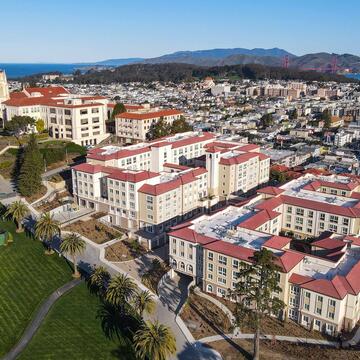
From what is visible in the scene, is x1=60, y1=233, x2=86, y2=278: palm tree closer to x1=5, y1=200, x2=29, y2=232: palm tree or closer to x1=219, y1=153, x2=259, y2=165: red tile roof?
x1=5, y1=200, x2=29, y2=232: palm tree

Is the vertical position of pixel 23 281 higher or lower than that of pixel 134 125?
lower

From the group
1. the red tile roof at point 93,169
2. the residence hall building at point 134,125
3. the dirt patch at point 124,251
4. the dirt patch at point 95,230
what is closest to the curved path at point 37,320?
the dirt patch at point 124,251

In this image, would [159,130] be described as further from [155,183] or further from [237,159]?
[155,183]

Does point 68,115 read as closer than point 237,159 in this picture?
No

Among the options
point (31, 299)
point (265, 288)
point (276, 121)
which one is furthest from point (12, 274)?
point (276, 121)

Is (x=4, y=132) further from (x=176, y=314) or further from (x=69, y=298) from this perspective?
(x=176, y=314)

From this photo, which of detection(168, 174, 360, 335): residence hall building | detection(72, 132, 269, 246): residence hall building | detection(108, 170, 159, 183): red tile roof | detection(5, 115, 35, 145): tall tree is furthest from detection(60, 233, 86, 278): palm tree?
detection(5, 115, 35, 145): tall tree

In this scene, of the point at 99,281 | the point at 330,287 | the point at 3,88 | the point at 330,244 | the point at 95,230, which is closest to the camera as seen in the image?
the point at 330,287

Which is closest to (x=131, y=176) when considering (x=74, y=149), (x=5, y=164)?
(x=5, y=164)
